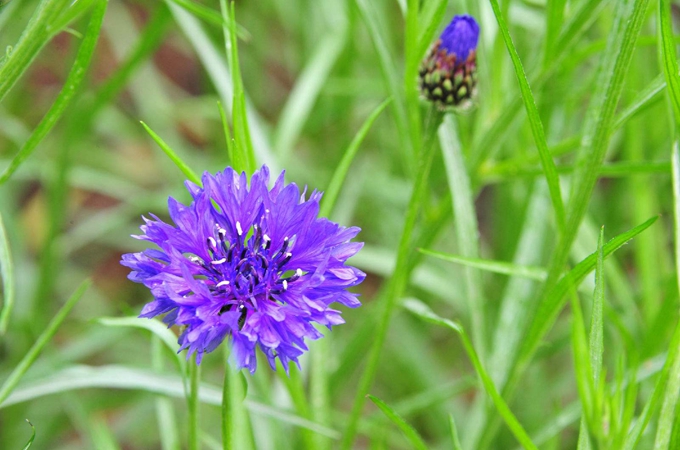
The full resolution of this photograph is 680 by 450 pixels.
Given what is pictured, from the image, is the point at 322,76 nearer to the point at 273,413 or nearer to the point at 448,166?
the point at 448,166

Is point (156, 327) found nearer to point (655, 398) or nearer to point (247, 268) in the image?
point (247, 268)

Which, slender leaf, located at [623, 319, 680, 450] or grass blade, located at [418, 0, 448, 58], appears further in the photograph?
grass blade, located at [418, 0, 448, 58]

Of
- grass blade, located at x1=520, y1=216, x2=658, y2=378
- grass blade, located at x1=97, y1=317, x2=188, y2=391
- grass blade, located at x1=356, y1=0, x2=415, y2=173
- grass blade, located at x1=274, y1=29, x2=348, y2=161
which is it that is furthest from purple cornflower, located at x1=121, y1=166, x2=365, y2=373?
grass blade, located at x1=274, y1=29, x2=348, y2=161

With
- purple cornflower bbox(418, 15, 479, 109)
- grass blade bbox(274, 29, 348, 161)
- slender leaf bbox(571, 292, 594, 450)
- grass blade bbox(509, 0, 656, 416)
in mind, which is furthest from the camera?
grass blade bbox(274, 29, 348, 161)

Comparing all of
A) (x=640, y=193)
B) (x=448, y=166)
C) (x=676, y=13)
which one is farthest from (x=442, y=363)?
(x=676, y=13)

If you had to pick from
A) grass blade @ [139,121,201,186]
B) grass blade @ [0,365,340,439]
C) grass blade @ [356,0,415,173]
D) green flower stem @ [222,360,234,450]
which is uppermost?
grass blade @ [356,0,415,173]

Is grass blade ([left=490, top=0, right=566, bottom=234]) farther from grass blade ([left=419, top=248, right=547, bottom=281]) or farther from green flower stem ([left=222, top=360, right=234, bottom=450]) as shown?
green flower stem ([left=222, top=360, right=234, bottom=450])

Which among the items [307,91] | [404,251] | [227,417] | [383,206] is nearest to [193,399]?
[227,417]
